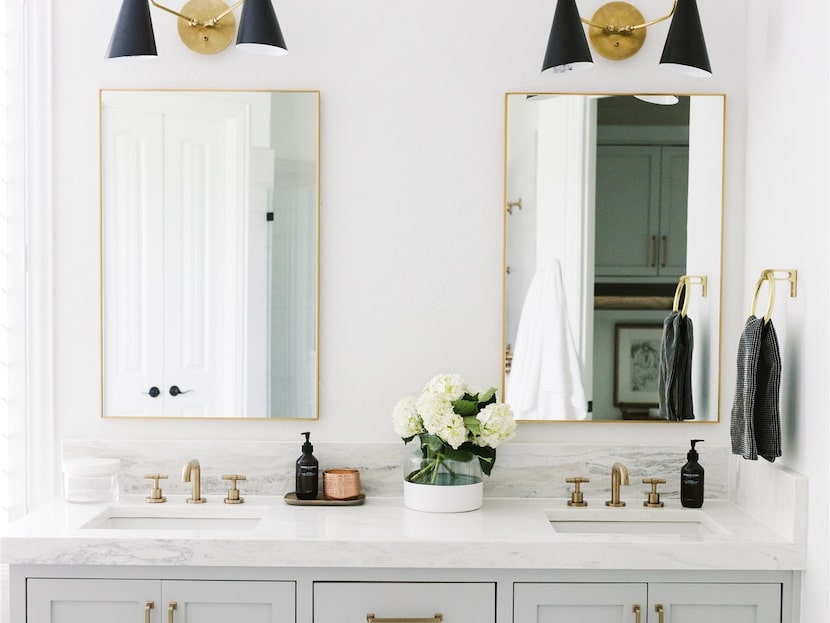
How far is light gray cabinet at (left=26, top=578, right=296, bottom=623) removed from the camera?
1992 mm

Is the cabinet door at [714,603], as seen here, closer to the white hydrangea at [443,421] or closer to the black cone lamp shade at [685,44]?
the white hydrangea at [443,421]

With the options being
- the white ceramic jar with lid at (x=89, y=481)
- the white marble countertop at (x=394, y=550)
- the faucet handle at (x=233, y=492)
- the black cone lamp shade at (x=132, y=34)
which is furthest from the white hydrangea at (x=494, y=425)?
the black cone lamp shade at (x=132, y=34)

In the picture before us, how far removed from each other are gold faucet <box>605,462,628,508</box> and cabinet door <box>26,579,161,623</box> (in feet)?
4.06

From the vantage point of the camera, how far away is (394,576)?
199cm

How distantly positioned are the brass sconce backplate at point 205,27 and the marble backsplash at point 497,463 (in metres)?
1.14

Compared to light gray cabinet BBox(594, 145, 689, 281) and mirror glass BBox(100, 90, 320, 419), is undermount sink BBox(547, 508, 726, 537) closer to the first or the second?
light gray cabinet BBox(594, 145, 689, 281)

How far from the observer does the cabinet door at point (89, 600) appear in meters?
1.99

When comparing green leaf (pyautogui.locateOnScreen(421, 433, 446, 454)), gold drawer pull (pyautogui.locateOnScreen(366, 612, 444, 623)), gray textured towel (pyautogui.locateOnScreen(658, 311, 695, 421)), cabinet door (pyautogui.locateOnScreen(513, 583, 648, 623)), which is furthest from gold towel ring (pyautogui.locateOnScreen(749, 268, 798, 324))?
gold drawer pull (pyautogui.locateOnScreen(366, 612, 444, 623))

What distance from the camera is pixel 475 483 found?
7.38ft

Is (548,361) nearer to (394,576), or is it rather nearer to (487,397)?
(487,397)

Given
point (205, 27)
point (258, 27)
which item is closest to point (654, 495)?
point (258, 27)

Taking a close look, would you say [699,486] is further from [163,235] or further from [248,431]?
[163,235]

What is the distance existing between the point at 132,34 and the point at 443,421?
1.24 meters

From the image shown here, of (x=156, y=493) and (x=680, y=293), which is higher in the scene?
(x=680, y=293)
